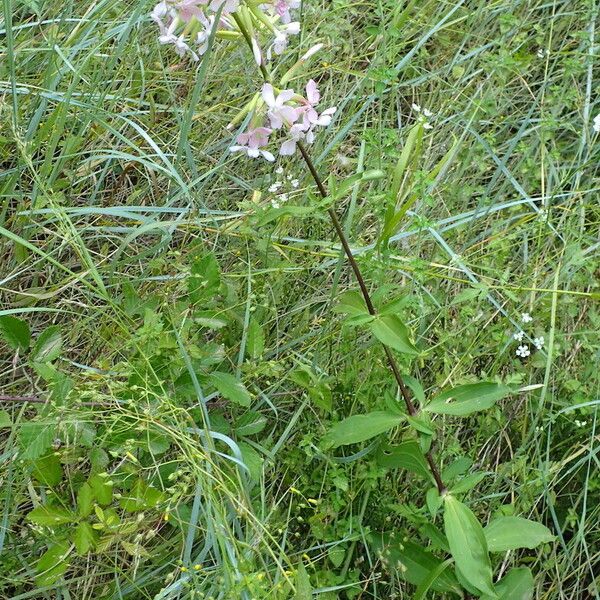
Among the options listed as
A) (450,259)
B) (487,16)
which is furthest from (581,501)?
(487,16)

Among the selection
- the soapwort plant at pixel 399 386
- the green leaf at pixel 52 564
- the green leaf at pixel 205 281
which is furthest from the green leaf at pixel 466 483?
the green leaf at pixel 52 564

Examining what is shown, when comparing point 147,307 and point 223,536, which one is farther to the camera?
point 147,307

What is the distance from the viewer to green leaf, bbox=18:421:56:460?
1388 mm

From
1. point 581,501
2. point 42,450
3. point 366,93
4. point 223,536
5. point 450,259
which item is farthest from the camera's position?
point 366,93

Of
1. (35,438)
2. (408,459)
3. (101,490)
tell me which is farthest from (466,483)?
(35,438)

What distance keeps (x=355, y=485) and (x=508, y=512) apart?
287mm

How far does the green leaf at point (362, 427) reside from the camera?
146cm

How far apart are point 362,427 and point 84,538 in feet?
1.61

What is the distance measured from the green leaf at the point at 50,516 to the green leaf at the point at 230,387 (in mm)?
327

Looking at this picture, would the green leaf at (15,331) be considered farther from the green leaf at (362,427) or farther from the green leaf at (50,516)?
the green leaf at (362,427)

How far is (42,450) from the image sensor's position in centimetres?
139

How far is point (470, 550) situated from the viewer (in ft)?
4.58

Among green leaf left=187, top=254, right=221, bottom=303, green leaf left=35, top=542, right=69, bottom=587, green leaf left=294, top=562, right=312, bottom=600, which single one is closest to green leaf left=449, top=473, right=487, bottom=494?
green leaf left=294, top=562, right=312, bottom=600

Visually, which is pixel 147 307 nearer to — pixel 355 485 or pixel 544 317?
pixel 355 485
